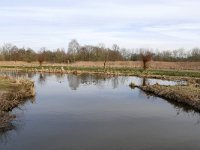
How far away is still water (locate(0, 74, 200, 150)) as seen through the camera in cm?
1382

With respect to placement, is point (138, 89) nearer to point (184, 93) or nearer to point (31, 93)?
point (184, 93)

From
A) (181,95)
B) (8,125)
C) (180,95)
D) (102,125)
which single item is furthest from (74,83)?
(8,125)

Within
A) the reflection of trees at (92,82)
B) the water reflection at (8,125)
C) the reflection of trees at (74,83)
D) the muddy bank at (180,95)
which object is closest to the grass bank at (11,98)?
the water reflection at (8,125)

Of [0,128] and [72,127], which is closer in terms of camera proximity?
[0,128]

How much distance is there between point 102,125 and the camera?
17.2 meters

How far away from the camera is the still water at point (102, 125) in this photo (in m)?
13.8

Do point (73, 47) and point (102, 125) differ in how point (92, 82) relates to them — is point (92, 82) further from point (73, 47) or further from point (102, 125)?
point (73, 47)

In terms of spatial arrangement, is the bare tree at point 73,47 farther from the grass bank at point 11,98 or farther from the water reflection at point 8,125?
the water reflection at point 8,125

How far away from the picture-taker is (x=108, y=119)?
61.4 ft

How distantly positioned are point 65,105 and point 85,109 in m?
2.02

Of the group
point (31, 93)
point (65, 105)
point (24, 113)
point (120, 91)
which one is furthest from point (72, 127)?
point (120, 91)

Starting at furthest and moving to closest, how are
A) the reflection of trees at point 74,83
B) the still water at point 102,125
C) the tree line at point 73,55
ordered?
the tree line at point 73,55 → the reflection of trees at point 74,83 → the still water at point 102,125

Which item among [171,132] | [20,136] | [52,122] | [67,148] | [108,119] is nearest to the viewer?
[67,148]

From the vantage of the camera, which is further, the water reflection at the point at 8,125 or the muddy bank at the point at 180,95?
the muddy bank at the point at 180,95
